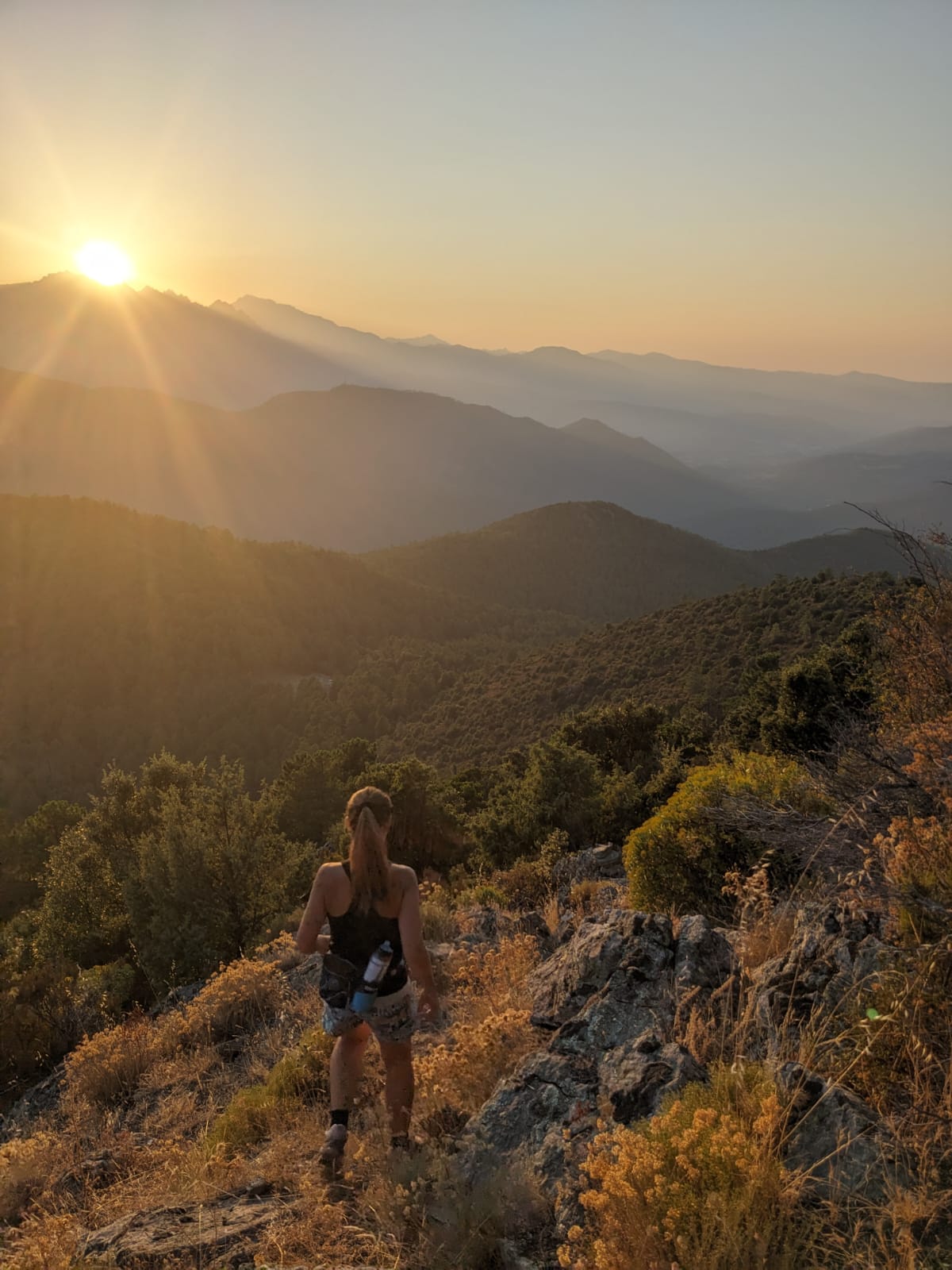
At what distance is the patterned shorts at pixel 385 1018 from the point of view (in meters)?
3.93

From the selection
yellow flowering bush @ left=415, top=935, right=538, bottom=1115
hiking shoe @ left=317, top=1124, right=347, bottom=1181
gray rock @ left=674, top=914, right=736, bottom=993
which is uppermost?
gray rock @ left=674, top=914, right=736, bottom=993

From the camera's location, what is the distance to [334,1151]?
12.6 feet

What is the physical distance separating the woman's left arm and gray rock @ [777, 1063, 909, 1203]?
2334 millimetres

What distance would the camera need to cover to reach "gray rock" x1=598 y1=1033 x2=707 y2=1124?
323 centimetres

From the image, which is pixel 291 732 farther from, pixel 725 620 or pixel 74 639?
pixel 725 620

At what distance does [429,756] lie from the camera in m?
51.6

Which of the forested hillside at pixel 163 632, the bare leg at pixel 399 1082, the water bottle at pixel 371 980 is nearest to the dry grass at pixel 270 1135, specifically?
the bare leg at pixel 399 1082

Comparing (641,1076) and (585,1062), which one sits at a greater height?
(641,1076)

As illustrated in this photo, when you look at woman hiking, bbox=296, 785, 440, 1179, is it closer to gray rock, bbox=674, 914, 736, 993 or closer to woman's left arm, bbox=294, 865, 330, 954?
woman's left arm, bbox=294, 865, 330, 954

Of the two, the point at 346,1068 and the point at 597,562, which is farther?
the point at 597,562

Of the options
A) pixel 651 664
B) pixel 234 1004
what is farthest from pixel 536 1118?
pixel 651 664

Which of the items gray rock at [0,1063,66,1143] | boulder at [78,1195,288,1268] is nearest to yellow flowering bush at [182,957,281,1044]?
gray rock at [0,1063,66,1143]

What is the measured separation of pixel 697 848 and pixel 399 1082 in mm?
4036

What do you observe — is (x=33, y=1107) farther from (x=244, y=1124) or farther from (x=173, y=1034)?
(x=244, y=1124)
